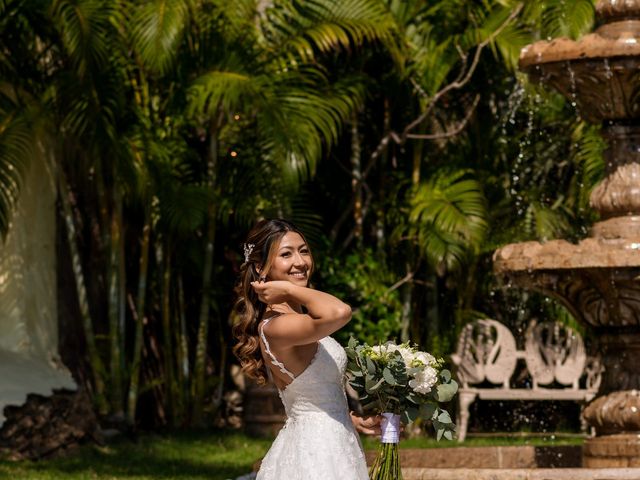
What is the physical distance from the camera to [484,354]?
42.3 feet

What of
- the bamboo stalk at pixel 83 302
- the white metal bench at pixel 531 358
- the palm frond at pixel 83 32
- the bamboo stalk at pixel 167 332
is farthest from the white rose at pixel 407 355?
the white metal bench at pixel 531 358

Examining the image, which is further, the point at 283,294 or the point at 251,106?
the point at 251,106

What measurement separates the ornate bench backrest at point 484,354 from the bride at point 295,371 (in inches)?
303

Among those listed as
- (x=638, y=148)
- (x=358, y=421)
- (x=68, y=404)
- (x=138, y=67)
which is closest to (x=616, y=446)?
(x=638, y=148)

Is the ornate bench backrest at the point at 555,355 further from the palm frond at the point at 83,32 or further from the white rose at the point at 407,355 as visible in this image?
the white rose at the point at 407,355

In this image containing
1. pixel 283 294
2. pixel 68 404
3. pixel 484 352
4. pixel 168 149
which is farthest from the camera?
pixel 484 352

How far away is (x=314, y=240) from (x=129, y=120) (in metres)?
2.00

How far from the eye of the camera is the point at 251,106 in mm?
10930

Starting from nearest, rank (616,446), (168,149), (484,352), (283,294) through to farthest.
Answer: (283,294), (616,446), (168,149), (484,352)

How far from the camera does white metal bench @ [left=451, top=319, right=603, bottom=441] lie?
491 inches

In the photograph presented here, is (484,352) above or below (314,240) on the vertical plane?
below

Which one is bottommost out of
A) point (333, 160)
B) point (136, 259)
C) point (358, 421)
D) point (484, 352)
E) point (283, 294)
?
point (358, 421)

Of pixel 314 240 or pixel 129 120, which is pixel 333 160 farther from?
pixel 129 120

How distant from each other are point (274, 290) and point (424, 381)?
2.19ft
